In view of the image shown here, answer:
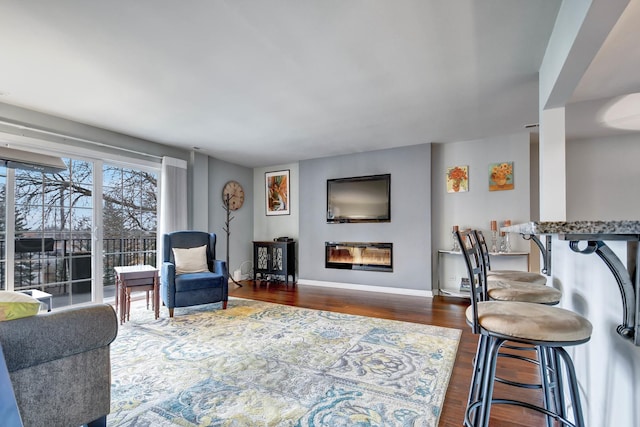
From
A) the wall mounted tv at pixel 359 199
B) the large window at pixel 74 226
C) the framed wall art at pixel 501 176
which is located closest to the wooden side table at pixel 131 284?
the large window at pixel 74 226

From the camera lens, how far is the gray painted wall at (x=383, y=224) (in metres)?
4.77

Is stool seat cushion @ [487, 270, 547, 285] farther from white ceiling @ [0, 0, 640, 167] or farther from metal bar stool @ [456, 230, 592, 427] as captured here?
white ceiling @ [0, 0, 640, 167]

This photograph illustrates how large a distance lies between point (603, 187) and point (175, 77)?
554 cm

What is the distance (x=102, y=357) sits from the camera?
1387 mm

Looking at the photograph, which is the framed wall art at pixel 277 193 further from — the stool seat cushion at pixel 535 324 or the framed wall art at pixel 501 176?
the stool seat cushion at pixel 535 324

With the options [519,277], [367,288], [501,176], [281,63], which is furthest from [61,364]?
[501,176]

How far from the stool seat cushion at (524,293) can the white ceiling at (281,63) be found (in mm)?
1638

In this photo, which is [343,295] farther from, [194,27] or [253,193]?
[194,27]

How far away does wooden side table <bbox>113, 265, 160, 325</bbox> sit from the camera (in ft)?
10.9

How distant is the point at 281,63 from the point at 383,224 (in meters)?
3.31

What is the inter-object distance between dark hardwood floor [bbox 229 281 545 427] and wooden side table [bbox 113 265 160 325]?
145 centimetres

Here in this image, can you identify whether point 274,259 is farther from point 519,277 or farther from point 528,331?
point 528,331

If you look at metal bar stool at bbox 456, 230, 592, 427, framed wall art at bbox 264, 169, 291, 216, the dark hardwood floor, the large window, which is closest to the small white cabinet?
the dark hardwood floor

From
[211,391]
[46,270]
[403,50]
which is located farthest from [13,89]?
[403,50]
